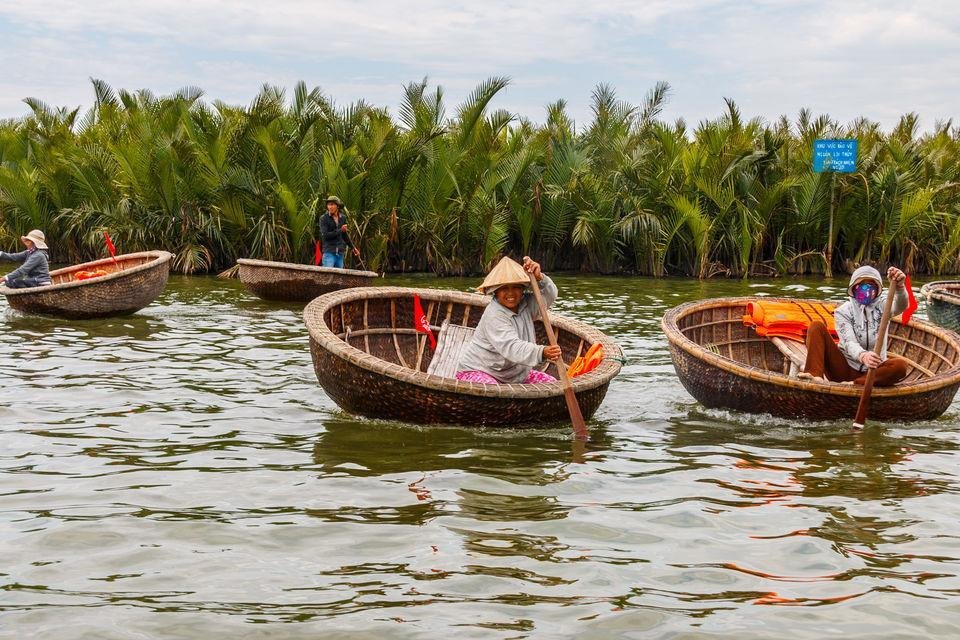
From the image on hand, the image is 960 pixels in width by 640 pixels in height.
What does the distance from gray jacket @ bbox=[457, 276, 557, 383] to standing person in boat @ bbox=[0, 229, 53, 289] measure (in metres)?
7.37

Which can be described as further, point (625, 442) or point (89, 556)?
point (625, 442)

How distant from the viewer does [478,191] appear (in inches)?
758

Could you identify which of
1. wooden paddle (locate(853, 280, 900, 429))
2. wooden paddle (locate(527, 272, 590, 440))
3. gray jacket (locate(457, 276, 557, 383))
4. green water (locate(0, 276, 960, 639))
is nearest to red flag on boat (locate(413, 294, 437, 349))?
green water (locate(0, 276, 960, 639))

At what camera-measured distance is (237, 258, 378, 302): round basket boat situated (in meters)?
14.7

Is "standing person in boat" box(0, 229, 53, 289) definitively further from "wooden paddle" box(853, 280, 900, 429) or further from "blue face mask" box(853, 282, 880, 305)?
"wooden paddle" box(853, 280, 900, 429)

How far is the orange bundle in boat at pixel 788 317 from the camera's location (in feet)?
31.2

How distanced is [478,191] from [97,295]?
8.25 metres

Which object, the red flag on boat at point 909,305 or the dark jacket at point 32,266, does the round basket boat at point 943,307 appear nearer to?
the red flag on boat at point 909,305

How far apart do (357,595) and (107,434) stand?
10.9 ft

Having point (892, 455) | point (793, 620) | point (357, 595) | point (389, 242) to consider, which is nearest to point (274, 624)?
point (357, 595)

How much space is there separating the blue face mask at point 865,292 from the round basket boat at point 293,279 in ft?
26.4

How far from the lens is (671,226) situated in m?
19.6

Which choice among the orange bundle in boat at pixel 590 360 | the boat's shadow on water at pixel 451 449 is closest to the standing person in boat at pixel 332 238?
the orange bundle in boat at pixel 590 360

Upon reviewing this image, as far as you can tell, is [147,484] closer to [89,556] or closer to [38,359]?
[89,556]
